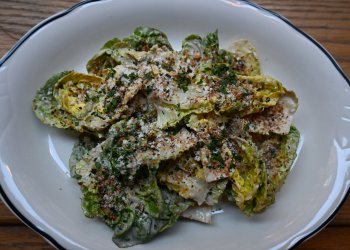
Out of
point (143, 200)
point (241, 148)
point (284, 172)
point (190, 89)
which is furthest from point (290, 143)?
point (143, 200)

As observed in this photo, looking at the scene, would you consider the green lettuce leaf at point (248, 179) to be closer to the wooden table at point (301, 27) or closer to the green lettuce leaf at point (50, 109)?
the wooden table at point (301, 27)

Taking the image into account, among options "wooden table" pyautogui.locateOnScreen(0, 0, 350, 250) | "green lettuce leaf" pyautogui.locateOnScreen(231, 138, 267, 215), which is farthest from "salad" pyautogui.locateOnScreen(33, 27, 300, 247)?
"wooden table" pyautogui.locateOnScreen(0, 0, 350, 250)

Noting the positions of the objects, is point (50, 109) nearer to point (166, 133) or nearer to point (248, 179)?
point (166, 133)

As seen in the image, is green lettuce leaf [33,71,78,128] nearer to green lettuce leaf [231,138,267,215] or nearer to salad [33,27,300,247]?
salad [33,27,300,247]

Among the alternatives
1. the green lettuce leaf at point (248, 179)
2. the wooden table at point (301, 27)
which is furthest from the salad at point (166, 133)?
the wooden table at point (301, 27)

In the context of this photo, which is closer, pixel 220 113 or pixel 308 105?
pixel 220 113

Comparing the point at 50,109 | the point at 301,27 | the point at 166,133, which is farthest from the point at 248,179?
the point at 301,27

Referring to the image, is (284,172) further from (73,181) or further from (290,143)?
(73,181)
